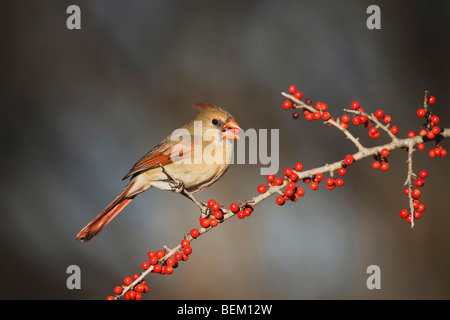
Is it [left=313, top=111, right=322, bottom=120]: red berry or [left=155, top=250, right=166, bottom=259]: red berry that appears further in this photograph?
[left=155, top=250, right=166, bottom=259]: red berry

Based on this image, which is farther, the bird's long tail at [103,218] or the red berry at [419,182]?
the bird's long tail at [103,218]

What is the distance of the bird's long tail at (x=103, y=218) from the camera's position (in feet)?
7.82

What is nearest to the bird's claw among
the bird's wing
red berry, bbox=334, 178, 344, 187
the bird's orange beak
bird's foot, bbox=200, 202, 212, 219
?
bird's foot, bbox=200, 202, 212, 219

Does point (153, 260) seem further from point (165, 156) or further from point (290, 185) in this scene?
point (165, 156)

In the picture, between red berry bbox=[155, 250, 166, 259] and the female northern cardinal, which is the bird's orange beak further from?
red berry bbox=[155, 250, 166, 259]

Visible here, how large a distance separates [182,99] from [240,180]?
104cm

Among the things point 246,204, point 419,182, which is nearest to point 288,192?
point 246,204

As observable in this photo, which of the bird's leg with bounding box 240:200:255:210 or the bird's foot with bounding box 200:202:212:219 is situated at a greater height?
the bird's leg with bounding box 240:200:255:210

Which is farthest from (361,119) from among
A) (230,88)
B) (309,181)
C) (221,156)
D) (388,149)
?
(230,88)

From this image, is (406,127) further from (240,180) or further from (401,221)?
(240,180)

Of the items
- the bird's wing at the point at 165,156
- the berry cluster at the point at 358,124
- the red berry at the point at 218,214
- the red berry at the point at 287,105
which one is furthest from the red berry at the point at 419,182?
the bird's wing at the point at 165,156

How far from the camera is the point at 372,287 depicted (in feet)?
13.9

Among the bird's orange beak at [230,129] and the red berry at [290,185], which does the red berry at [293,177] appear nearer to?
the red berry at [290,185]

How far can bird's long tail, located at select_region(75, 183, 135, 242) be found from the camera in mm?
2383
